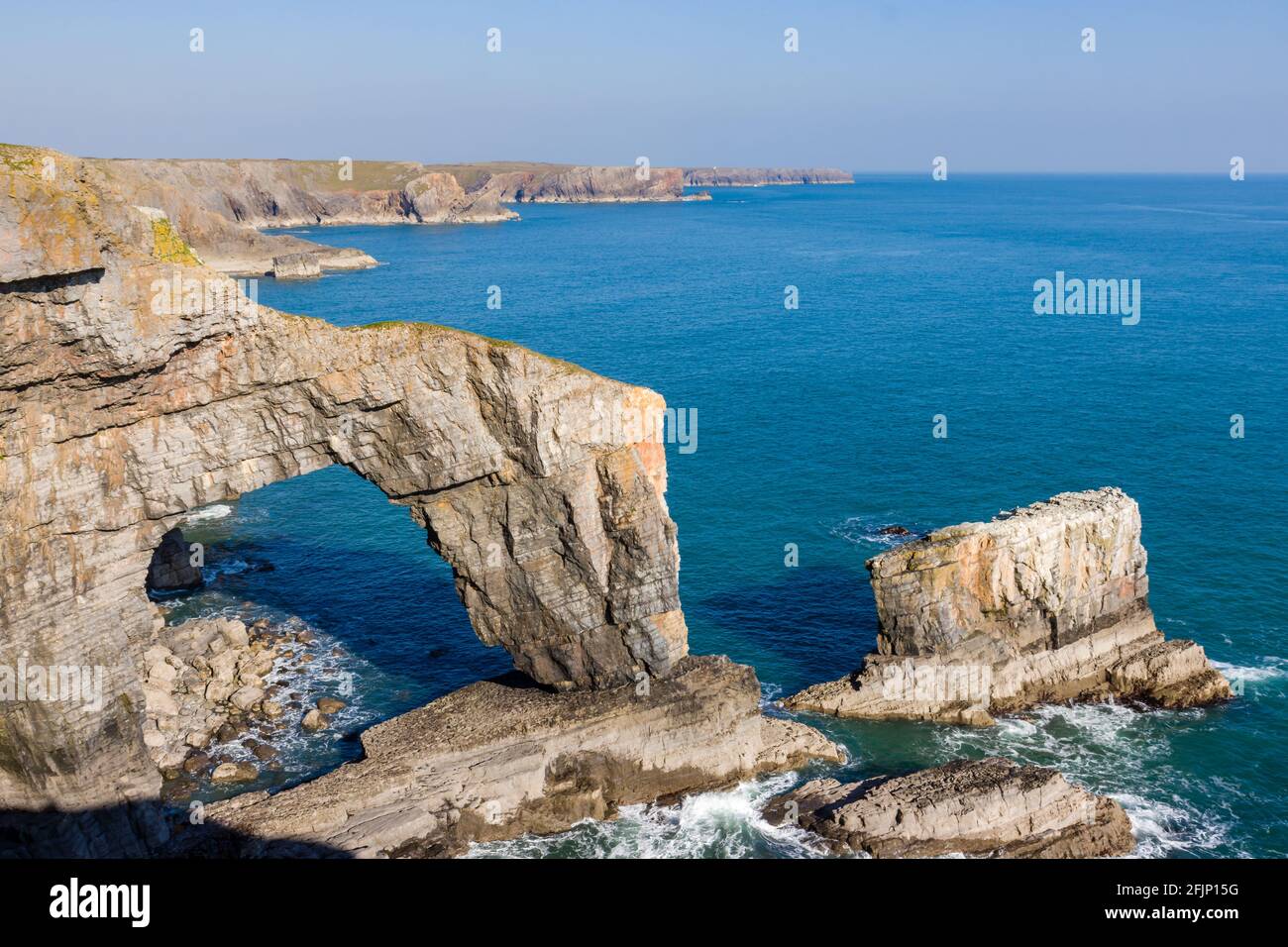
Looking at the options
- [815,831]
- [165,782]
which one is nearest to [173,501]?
[165,782]

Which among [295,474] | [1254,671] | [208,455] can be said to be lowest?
[1254,671]

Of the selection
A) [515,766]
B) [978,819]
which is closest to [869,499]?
[978,819]

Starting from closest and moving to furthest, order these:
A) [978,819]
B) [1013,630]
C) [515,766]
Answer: [978,819] < [515,766] < [1013,630]

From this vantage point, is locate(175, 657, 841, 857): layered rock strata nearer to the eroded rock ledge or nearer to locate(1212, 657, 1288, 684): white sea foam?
the eroded rock ledge

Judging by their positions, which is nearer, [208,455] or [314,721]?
[208,455]

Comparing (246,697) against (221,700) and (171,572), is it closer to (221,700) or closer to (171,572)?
(221,700)

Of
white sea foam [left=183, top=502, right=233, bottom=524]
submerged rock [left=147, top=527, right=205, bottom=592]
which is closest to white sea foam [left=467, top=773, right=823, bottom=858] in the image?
submerged rock [left=147, top=527, right=205, bottom=592]

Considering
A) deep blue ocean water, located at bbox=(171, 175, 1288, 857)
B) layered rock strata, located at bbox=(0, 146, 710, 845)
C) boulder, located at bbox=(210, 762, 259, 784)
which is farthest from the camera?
deep blue ocean water, located at bbox=(171, 175, 1288, 857)

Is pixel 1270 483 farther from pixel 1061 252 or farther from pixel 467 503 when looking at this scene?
pixel 1061 252
